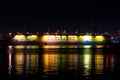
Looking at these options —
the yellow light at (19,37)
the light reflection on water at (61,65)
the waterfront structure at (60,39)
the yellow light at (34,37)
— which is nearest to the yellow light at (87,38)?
the waterfront structure at (60,39)

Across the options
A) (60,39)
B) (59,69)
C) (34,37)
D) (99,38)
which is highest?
(34,37)

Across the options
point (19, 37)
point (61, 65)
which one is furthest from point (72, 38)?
point (61, 65)

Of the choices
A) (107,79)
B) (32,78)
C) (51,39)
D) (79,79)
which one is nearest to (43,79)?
(32,78)

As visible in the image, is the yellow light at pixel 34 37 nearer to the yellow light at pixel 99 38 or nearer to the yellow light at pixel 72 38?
the yellow light at pixel 72 38

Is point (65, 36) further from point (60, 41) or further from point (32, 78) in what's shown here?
point (32, 78)

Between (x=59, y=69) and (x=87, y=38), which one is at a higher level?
(x=87, y=38)

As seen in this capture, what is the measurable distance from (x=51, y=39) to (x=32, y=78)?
167398 mm

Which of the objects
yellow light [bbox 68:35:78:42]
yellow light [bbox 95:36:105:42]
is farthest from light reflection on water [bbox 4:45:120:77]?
yellow light [bbox 68:35:78:42]

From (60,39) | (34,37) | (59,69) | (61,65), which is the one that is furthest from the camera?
(34,37)

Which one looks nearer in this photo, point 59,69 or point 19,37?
point 59,69

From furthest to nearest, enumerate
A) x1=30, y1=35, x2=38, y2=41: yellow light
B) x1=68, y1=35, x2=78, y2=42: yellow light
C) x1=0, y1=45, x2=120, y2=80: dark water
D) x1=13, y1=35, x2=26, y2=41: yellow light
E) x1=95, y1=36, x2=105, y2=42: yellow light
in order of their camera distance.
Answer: x1=30, y1=35, x2=38, y2=41: yellow light < x1=68, y1=35, x2=78, y2=42: yellow light < x1=13, y1=35, x2=26, y2=41: yellow light < x1=95, y1=36, x2=105, y2=42: yellow light < x1=0, y1=45, x2=120, y2=80: dark water

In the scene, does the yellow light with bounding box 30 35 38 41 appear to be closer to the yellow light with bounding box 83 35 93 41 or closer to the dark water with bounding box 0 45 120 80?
the yellow light with bounding box 83 35 93 41

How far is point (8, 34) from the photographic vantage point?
19938 centimetres

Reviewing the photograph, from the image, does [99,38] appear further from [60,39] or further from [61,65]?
[61,65]
